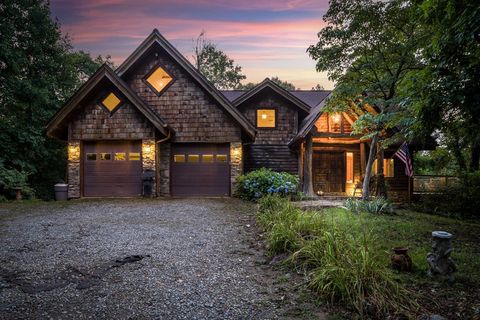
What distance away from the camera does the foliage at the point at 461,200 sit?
36.8ft

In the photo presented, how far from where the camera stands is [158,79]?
1500cm

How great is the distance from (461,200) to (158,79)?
14098 mm

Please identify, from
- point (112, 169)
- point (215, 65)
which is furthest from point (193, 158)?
point (215, 65)

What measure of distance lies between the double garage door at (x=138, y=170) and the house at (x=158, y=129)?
4 cm

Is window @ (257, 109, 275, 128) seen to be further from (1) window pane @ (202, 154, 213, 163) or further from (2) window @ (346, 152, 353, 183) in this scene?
(2) window @ (346, 152, 353, 183)

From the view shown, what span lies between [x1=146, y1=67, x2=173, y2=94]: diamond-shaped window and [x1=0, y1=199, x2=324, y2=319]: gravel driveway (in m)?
8.46

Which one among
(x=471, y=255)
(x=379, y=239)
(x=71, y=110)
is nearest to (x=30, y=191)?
(x=71, y=110)

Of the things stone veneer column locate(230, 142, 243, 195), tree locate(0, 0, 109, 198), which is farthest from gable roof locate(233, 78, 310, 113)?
tree locate(0, 0, 109, 198)

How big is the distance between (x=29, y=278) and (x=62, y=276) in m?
0.41

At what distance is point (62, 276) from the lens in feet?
13.8

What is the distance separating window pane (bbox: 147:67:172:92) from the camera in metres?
14.9

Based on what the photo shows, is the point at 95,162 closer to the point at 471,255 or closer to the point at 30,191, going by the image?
the point at 30,191

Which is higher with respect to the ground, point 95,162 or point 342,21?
point 342,21

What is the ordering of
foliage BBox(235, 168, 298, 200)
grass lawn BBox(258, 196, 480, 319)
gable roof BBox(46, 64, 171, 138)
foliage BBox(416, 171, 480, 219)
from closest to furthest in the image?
1. grass lawn BBox(258, 196, 480, 319)
2. foliage BBox(416, 171, 480, 219)
3. foliage BBox(235, 168, 298, 200)
4. gable roof BBox(46, 64, 171, 138)
